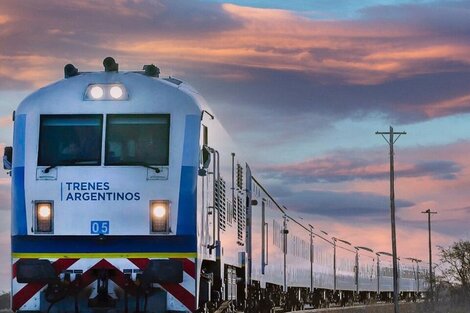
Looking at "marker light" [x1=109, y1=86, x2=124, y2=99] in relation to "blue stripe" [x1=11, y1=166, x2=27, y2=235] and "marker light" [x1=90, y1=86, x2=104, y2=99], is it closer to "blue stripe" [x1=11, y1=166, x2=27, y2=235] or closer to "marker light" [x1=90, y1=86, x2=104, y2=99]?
"marker light" [x1=90, y1=86, x2=104, y2=99]

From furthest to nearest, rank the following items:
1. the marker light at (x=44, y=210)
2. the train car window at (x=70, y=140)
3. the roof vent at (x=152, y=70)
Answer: the roof vent at (x=152, y=70) → the train car window at (x=70, y=140) → the marker light at (x=44, y=210)

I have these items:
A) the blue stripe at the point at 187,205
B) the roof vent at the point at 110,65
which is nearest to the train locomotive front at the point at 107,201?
the blue stripe at the point at 187,205

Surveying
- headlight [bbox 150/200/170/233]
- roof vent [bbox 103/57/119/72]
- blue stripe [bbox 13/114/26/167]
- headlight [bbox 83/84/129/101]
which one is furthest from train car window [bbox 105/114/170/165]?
blue stripe [bbox 13/114/26/167]

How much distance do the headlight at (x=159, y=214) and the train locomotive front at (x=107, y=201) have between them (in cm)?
1

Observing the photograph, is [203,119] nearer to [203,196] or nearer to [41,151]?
[203,196]

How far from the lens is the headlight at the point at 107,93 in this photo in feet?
53.3

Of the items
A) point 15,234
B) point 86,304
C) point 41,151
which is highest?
point 41,151

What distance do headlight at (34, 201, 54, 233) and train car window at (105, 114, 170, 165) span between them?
1063mm

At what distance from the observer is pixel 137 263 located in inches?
622

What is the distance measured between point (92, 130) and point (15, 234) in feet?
6.18

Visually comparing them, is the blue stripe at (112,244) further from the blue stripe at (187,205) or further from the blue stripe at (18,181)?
the blue stripe at (18,181)

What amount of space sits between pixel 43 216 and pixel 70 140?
1.18 metres

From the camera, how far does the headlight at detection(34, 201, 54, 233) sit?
626 inches

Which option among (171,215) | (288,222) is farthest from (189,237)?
(288,222)
